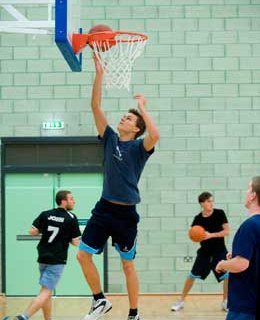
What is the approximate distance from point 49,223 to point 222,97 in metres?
5.11

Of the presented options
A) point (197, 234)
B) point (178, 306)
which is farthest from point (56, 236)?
point (178, 306)

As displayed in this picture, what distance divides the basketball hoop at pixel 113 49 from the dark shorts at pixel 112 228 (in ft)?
4.46

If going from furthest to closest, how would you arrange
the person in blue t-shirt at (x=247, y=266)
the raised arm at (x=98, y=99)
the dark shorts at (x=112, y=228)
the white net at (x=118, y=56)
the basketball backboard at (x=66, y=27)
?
the white net at (x=118, y=56)
the raised arm at (x=98, y=99)
the dark shorts at (x=112, y=228)
the basketball backboard at (x=66, y=27)
the person in blue t-shirt at (x=247, y=266)

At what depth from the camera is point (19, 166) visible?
45.6 feet

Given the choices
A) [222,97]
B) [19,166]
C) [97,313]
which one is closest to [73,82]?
[19,166]

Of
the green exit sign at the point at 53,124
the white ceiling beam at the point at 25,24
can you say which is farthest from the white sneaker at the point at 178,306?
the white ceiling beam at the point at 25,24

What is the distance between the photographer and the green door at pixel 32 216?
545 inches

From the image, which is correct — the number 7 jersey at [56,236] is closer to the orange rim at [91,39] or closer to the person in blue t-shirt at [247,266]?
the orange rim at [91,39]

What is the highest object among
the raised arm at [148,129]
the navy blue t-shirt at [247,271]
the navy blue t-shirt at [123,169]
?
the raised arm at [148,129]

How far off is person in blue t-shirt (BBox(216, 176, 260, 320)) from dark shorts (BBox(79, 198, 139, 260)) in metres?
1.33

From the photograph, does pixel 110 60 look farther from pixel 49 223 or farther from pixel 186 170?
pixel 186 170

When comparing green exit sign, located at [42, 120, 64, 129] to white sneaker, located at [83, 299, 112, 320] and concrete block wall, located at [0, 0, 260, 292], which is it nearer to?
concrete block wall, located at [0, 0, 260, 292]

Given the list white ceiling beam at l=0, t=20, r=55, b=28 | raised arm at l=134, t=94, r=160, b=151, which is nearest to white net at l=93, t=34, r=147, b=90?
white ceiling beam at l=0, t=20, r=55, b=28

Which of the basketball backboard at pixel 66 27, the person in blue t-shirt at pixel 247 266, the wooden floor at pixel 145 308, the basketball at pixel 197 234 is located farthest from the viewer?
the wooden floor at pixel 145 308
